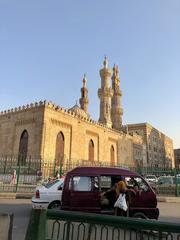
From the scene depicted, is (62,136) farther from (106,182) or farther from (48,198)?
(106,182)

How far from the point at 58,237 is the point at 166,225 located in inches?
57.6

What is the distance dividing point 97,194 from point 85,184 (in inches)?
15.6

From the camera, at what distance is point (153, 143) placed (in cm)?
6256

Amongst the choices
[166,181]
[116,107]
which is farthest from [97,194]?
[116,107]

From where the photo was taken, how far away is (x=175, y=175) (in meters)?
14.5

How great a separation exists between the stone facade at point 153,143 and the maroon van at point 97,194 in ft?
164

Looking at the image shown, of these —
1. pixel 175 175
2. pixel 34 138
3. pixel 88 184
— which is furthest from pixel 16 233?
pixel 34 138

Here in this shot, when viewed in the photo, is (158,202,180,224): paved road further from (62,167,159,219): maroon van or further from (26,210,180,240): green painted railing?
(26,210,180,240): green painted railing

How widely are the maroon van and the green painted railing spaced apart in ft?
10.5

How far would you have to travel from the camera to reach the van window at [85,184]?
647cm

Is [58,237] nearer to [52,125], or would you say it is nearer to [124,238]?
[124,238]

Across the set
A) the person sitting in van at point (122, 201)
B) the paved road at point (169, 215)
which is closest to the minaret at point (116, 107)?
the paved road at point (169, 215)

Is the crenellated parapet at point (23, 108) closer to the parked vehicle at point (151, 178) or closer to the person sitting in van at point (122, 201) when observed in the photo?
the parked vehicle at point (151, 178)

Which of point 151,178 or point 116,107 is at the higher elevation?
point 116,107
